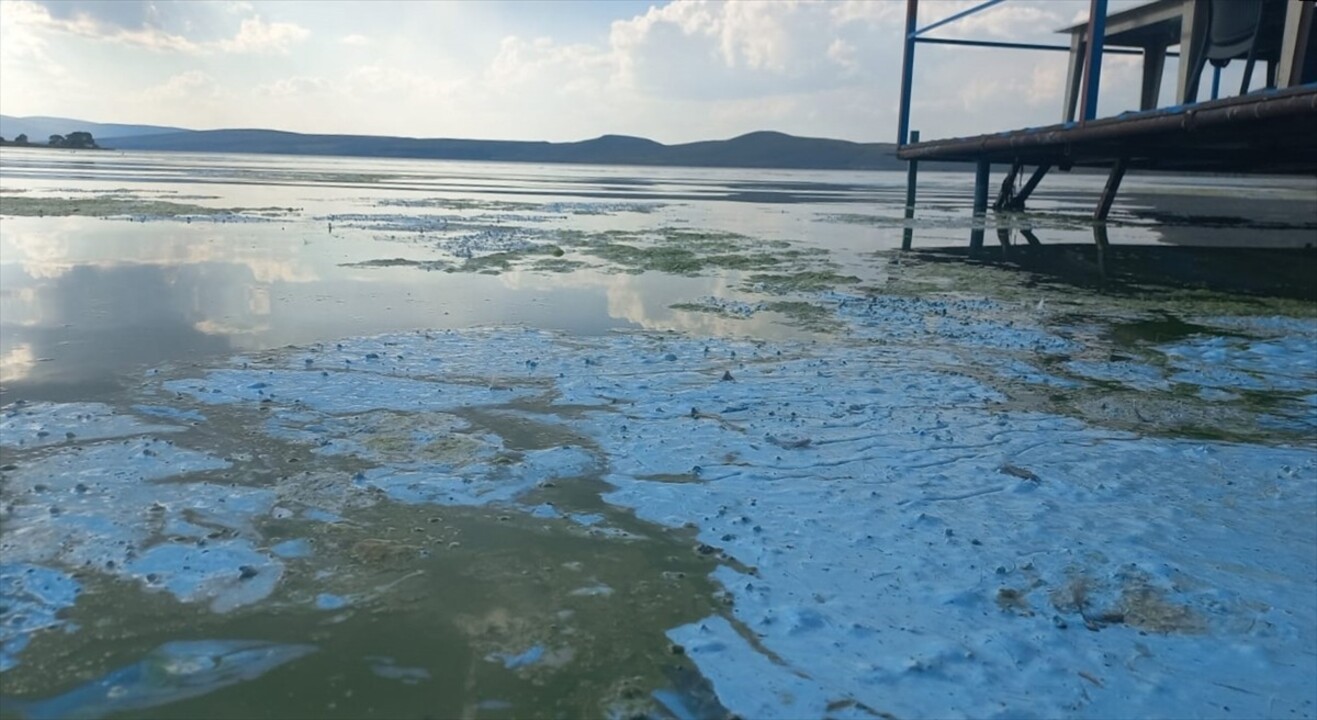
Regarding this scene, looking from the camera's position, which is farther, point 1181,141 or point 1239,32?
point 1181,141

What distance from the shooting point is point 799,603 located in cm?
277

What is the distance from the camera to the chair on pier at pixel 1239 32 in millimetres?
14312

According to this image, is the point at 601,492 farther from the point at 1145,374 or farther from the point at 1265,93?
the point at 1265,93

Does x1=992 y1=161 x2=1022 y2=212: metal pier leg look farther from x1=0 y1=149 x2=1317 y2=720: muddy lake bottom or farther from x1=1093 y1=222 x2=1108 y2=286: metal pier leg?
x1=0 y1=149 x2=1317 y2=720: muddy lake bottom

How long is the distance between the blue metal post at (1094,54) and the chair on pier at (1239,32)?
2.24 metres

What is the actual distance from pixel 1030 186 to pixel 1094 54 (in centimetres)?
1174

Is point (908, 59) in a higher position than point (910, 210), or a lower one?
higher

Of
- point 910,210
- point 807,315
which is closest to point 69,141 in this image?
point 910,210

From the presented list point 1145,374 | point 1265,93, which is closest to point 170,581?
point 1145,374

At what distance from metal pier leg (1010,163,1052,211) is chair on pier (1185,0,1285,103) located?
7367mm

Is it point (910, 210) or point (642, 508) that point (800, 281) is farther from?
point (910, 210)

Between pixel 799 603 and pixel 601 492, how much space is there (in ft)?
3.71

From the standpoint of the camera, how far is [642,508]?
3486mm

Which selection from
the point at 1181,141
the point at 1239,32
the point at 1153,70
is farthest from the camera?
the point at 1153,70
